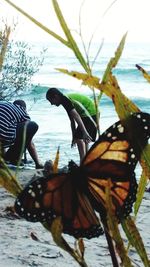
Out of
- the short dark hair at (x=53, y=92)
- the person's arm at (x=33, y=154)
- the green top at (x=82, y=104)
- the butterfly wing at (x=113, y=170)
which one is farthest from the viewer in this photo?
the person's arm at (x=33, y=154)

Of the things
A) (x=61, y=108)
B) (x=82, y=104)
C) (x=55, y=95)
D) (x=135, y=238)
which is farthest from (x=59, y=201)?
(x=61, y=108)

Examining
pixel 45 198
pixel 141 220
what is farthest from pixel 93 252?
pixel 45 198

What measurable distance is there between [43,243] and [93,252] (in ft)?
1.72

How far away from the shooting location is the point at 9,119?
7.76 m

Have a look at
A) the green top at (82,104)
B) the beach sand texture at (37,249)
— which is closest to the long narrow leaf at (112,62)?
the beach sand texture at (37,249)

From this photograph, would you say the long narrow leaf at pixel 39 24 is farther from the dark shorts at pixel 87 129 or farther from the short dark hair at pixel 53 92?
the dark shorts at pixel 87 129

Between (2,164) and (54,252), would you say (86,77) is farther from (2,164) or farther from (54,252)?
(54,252)

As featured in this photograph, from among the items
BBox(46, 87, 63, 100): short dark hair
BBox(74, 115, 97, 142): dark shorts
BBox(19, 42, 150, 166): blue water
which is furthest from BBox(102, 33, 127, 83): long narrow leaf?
BBox(74, 115, 97, 142): dark shorts

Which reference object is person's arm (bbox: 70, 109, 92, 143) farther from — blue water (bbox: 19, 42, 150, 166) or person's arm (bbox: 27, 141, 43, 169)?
blue water (bbox: 19, 42, 150, 166)

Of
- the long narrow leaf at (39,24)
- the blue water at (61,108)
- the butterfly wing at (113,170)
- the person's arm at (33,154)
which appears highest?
the long narrow leaf at (39,24)

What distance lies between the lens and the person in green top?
8.16 metres

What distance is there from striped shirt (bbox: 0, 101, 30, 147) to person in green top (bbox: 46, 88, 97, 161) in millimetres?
571

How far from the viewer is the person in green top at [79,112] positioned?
8.16 meters

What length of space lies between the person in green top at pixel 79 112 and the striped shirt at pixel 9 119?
57 centimetres
